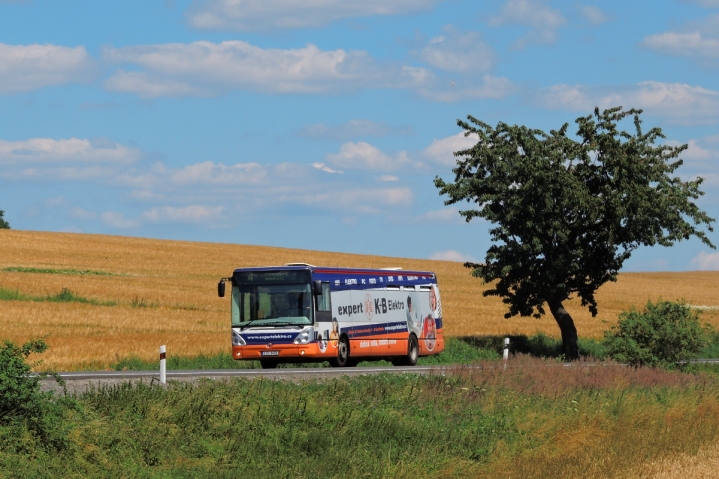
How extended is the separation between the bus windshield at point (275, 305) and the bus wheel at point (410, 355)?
621cm

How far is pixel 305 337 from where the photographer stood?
1130 inches

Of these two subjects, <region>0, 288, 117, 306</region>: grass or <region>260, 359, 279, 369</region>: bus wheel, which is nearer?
<region>260, 359, 279, 369</region>: bus wheel

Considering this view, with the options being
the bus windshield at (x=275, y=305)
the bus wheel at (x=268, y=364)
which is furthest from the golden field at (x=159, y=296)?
the bus windshield at (x=275, y=305)

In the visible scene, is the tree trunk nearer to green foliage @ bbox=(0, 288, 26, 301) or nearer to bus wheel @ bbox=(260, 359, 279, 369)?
bus wheel @ bbox=(260, 359, 279, 369)

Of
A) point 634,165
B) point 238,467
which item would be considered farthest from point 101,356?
point 634,165

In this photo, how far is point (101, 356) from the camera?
31.5m

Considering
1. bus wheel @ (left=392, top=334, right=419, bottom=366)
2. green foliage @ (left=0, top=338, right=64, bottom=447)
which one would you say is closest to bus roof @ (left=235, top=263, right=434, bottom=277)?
bus wheel @ (left=392, top=334, right=419, bottom=366)

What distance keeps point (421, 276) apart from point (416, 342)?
8.43 feet

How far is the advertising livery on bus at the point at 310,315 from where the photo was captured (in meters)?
29.0

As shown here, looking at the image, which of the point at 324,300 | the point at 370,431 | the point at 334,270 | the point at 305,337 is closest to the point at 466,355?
the point at 334,270

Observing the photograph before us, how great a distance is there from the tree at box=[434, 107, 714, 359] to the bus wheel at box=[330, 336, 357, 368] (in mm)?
11765

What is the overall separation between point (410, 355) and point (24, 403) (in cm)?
2127

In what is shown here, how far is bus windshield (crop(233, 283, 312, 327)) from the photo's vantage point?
1142 inches

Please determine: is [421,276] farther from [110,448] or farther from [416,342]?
[110,448]
